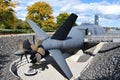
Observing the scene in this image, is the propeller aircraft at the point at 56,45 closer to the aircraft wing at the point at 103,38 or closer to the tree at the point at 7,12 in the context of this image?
the aircraft wing at the point at 103,38

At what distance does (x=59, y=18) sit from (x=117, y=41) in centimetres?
9373

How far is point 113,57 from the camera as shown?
88.5 feet

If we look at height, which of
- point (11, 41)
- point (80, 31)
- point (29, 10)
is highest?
point (80, 31)

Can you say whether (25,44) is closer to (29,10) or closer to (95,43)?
(95,43)

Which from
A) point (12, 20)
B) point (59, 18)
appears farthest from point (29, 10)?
point (12, 20)

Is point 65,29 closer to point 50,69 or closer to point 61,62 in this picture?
point 61,62

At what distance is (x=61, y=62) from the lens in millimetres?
28375

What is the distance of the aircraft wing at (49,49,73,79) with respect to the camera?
26.8 meters

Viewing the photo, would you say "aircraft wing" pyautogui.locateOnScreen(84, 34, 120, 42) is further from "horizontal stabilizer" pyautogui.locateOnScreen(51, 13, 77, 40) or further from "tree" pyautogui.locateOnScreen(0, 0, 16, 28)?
"tree" pyautogui.locateOnScreen(0, 0, 16, 28)

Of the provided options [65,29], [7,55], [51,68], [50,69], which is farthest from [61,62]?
[7,55]

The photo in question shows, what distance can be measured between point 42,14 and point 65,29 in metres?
66.5

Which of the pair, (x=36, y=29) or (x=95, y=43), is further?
(x=95, y=43)

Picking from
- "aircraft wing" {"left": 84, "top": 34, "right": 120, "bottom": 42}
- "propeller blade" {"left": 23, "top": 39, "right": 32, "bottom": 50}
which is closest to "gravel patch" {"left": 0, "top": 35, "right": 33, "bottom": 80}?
"propeller blade" {"left": 23, "top": 39, "right": 32, "bottom": 50}

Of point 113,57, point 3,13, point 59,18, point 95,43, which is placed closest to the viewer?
point 113,57
